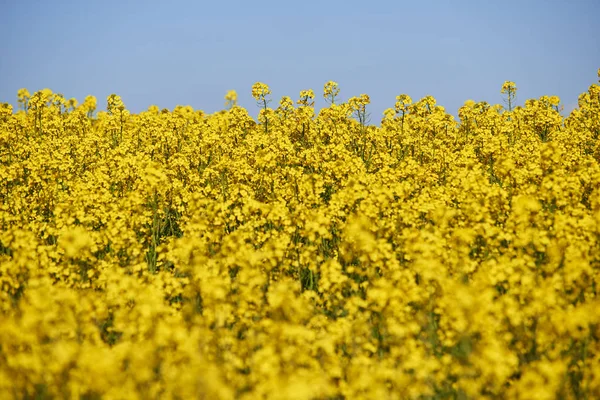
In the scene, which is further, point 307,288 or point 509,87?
point 509,87

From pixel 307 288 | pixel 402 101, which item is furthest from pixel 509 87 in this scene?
pixel 307 288

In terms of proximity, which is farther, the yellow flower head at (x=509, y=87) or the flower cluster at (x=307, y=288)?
the yellow flower head at (x=509, y=87)

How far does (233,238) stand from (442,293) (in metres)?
3.76

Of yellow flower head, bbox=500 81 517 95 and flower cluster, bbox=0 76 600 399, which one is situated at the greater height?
yellow flower head, bbox=500 81 517 95

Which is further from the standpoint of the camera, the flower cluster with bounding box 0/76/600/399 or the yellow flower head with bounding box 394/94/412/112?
the yellow flower head with bounding box 394/94/412/112

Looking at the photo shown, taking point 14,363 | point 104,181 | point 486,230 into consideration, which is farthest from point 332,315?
point 104,181

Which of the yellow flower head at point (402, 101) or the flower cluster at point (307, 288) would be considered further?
the yellow flower head at point (402, 101)

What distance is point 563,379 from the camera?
251 inches

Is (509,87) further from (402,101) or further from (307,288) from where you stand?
(307,288)

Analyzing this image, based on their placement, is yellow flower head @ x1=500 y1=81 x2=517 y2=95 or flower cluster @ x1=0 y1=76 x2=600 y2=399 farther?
yellow flower head @ x1=500 y1=81 x2=517 y2=95

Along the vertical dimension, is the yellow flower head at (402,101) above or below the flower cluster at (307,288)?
above

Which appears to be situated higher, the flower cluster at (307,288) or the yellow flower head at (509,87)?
the yellow flower head at (509,87)

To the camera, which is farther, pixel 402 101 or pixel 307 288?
pixel 402 101

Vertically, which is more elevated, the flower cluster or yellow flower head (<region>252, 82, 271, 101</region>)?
yellow flower head (<region>252, 82, 271, 101</region>)
